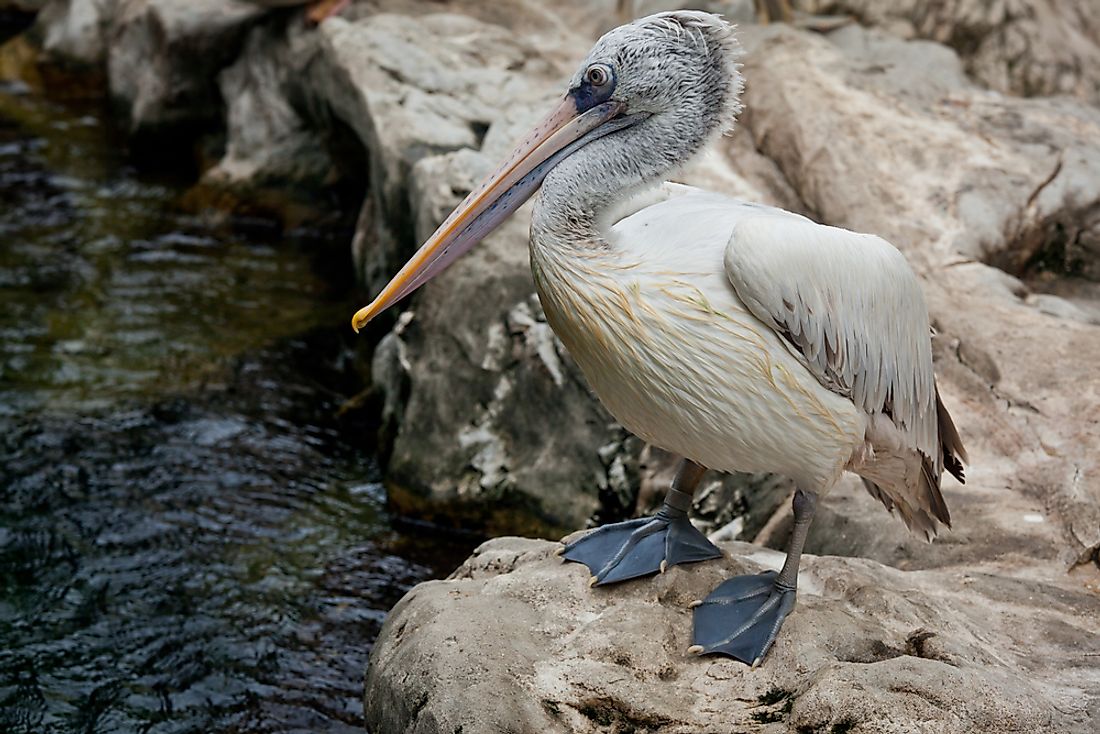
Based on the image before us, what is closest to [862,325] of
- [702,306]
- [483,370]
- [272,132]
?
[702,306]

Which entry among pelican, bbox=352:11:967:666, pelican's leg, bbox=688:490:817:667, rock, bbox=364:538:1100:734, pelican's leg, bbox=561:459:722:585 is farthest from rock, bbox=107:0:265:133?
pelican's leg, bbox=688:490:817:667

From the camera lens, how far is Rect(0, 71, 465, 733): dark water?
4.10m

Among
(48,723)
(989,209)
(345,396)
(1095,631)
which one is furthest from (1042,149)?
(48,723)

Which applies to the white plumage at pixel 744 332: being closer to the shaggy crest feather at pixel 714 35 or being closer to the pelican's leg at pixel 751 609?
the pelican's leg at pixel 751 609

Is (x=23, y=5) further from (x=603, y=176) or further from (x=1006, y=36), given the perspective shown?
(x=603, y=176)

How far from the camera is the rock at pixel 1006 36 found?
8.12m

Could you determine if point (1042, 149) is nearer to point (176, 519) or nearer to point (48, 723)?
point (176, 519)

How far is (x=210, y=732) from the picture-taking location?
3865mm

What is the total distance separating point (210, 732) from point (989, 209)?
3.97 meters

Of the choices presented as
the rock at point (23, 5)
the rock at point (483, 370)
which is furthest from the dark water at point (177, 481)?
the rock at point (23, 5)

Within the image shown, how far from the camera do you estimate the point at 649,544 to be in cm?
338

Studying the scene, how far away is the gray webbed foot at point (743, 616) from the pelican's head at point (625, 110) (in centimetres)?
115

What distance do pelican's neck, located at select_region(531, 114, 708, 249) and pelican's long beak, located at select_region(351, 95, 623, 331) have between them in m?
0.08

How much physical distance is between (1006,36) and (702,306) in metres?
6.30
